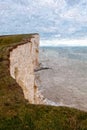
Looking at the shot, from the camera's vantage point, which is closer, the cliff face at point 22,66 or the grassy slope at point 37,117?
the grassy slope at point 37,117

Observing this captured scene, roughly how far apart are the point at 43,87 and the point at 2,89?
52.4 metres

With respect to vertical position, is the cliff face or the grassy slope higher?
the grassy slope

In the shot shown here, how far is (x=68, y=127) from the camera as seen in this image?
11.1 m

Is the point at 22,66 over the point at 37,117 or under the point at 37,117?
under

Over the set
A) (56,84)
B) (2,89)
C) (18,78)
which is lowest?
(56,84)

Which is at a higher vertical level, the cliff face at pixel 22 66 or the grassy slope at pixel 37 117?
the grassy slope at pixel 37 117

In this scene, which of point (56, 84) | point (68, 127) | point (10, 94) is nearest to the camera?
point (68, 127)

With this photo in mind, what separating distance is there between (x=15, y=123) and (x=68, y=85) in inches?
2436

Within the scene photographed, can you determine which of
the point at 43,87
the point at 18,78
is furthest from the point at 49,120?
the point at 43,87

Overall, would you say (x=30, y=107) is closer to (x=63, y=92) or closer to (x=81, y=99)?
(x=81, y=99)

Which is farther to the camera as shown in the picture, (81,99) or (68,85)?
(68,85)

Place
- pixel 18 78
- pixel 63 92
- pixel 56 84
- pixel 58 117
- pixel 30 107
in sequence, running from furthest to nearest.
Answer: pixel 56 84 → pixel 63 92 → pixel 18 78 → pixel 30 107 → pixel 58 117

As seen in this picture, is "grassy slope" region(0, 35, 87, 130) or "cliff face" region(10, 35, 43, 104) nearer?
"grassy slope" region(0, 35, 87, 130)

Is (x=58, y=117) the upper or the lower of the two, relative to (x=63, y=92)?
upper
